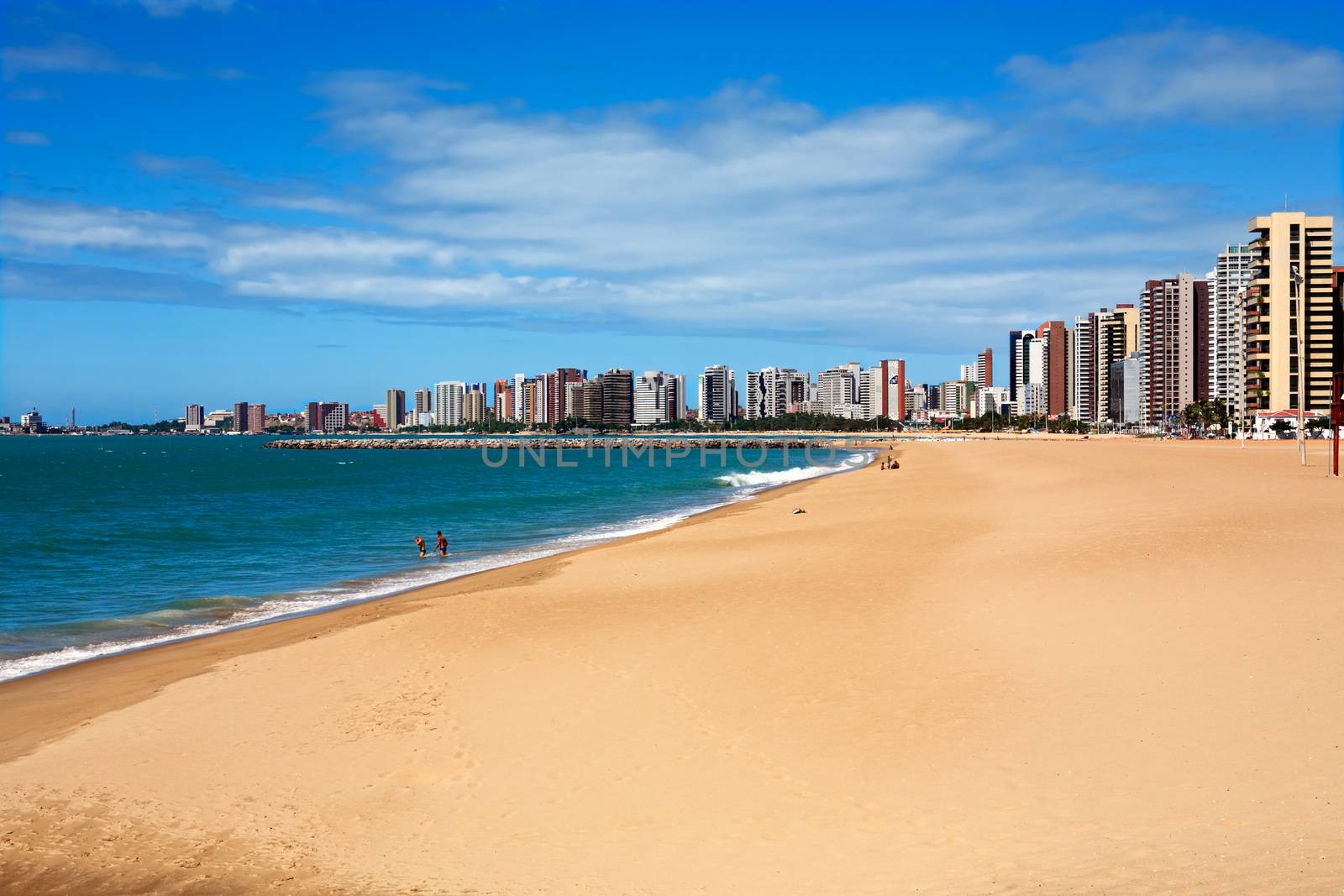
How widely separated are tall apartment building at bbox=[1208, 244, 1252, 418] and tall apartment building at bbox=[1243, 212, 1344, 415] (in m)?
44.6

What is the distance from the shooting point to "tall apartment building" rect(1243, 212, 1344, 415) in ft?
295

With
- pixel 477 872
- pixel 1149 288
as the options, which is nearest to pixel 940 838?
pixel 477 872

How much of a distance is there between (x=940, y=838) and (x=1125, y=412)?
19862 centimetres

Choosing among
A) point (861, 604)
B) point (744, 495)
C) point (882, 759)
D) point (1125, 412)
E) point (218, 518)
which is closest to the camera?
point (882, 759)

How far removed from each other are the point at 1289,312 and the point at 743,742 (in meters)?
102

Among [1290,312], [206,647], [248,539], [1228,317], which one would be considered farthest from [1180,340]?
[206,647]

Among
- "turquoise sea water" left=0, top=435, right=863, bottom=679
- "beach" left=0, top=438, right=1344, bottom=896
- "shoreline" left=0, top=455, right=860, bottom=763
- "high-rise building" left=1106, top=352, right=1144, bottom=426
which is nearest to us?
"beach" left=0, top=438, right=1344, bottom=896

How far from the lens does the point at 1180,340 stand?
535 feet

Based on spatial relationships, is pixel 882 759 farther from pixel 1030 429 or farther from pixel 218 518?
pixel 1030 429

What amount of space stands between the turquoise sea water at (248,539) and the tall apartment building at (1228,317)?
104588 mm

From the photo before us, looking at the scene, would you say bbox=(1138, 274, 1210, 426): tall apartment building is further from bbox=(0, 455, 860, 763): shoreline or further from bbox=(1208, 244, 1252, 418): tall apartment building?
bbox=(0, 455, 860, 763): shoreline

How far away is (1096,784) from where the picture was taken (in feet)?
20.6

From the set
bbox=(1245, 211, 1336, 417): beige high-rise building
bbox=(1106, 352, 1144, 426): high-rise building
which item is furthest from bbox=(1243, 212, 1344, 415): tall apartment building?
bbox=(1106, 352, 1144, 426): high-rise building

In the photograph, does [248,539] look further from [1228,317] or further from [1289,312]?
[1228,317]
